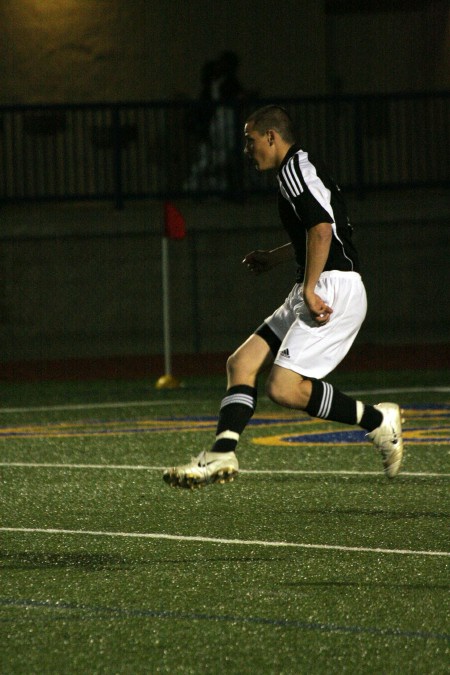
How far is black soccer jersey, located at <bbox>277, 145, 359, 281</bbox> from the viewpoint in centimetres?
823

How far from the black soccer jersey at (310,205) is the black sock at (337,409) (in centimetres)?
63

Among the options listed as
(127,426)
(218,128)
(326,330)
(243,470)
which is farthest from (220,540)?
(218,128)

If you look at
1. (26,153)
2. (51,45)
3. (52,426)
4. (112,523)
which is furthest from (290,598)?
(51,45)

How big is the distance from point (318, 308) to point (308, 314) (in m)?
0.18

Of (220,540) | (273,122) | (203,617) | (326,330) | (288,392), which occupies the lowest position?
(220,540)

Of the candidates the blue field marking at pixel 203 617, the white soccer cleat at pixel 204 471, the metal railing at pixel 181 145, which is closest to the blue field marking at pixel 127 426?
the white soccer cleat at pixel 204 471

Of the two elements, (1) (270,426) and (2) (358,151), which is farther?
(2) (358,151)

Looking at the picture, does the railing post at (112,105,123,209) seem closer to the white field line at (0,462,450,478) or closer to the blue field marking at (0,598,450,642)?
the white field line at (0,462,450,478)

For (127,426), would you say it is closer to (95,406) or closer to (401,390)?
(95,406)

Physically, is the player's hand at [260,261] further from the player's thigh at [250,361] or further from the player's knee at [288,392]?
the player's knee at [288,392]

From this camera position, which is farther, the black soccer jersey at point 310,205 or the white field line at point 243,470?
the white field line at point 243,470

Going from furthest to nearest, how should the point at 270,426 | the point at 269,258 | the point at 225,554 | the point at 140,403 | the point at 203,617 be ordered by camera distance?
the point at 140,403
the point at 270,426
the point at 269,258
the point at 225,554
the point at 203,617

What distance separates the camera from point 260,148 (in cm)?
849

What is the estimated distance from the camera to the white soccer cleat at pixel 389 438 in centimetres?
861
